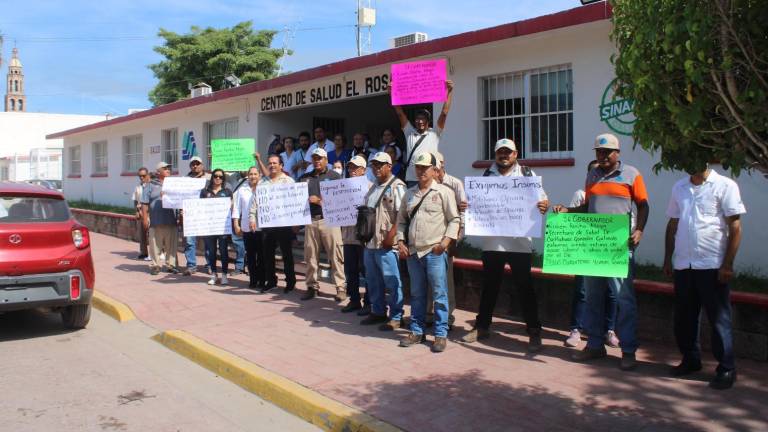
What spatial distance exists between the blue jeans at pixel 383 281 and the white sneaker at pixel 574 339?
1747 mm

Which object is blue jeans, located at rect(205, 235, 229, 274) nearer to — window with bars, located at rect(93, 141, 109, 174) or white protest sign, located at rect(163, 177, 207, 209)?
white protest sign, located at rect(163, 177, 207, 209)

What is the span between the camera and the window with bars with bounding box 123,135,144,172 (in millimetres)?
20234

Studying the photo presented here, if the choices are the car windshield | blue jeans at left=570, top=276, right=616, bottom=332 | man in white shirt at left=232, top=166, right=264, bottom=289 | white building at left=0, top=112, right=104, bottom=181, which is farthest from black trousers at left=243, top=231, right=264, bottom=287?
white building at left=0, top=112, right=104, bottom=181

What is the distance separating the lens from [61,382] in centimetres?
530

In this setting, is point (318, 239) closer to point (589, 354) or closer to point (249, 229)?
point (249, 229)

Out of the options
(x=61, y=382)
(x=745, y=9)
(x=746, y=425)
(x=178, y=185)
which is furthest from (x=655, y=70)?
(x=178, y=185)

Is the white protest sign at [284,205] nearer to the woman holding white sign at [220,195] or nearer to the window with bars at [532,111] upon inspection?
the woman holding white sign at [220,195]

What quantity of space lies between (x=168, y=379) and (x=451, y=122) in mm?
5948

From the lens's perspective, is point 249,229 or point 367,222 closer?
point 367,222

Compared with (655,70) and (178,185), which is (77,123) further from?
(655,70)

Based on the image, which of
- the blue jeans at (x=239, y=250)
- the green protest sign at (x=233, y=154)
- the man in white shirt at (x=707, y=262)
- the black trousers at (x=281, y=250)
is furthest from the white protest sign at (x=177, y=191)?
the man in white shirt at (x=707, y=262)

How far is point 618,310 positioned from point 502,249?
118 centimetres

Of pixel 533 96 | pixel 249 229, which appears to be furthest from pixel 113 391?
pixel 533 96

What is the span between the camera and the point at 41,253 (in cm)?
638
